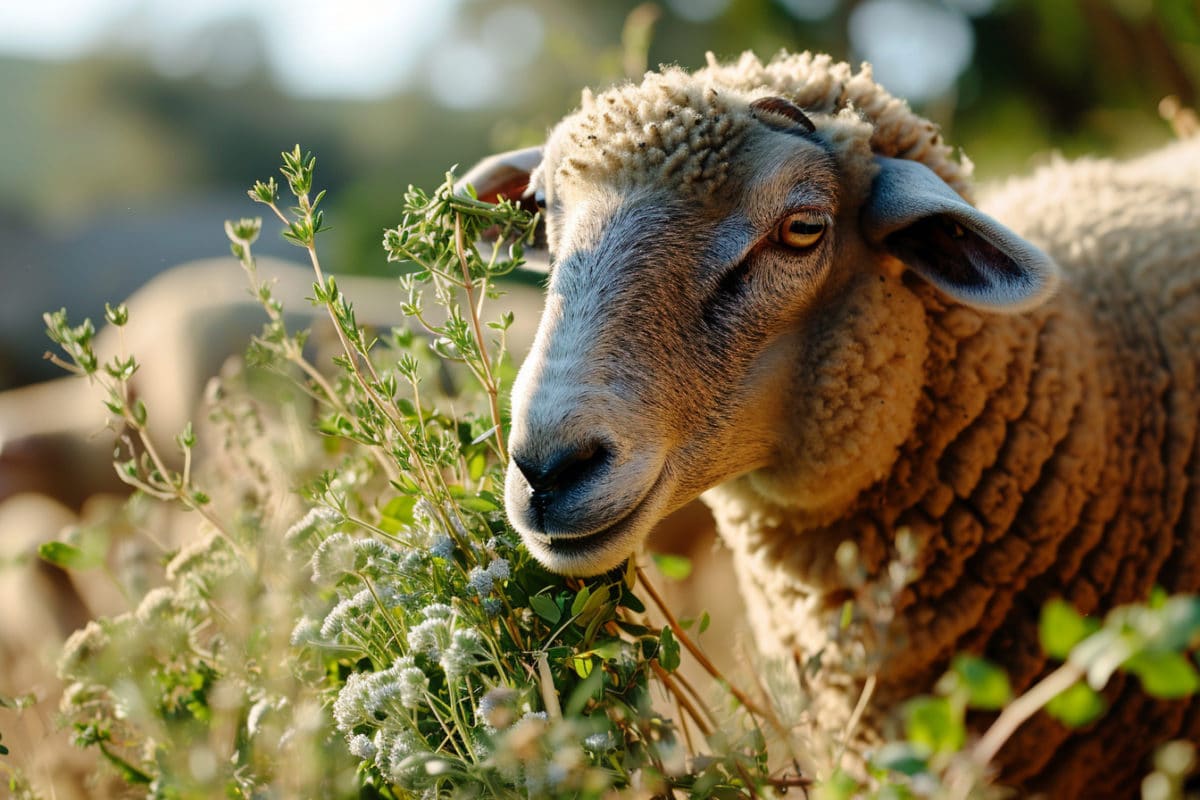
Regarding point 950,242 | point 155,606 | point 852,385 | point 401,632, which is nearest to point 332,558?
point 401,632

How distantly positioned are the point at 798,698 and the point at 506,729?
61 centimetres

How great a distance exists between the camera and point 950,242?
2207mm

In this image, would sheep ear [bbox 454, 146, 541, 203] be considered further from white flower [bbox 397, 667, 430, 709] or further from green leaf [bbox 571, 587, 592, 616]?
white flower [bbox 397, 667, 430, 709]

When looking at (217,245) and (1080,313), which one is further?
(217,245)

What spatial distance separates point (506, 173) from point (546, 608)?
1369mm

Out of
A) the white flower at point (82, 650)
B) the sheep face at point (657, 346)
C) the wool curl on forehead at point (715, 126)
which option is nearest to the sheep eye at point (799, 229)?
the sheep face at point (657, 346)

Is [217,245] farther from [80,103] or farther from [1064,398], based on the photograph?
[1064,398]

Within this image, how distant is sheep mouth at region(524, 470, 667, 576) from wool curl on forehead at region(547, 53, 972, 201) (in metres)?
0.70

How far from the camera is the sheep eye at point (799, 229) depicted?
2059 mm

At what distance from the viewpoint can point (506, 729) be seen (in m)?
1.52

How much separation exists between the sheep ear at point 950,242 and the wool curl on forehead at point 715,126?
9 cm

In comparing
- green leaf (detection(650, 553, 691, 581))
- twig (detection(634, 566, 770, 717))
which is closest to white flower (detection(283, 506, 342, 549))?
twig (detection(634, 566, 770, 717))

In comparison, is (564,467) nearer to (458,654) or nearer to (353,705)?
(458,654)

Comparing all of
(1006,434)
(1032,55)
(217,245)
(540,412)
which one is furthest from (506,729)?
(217,245)
